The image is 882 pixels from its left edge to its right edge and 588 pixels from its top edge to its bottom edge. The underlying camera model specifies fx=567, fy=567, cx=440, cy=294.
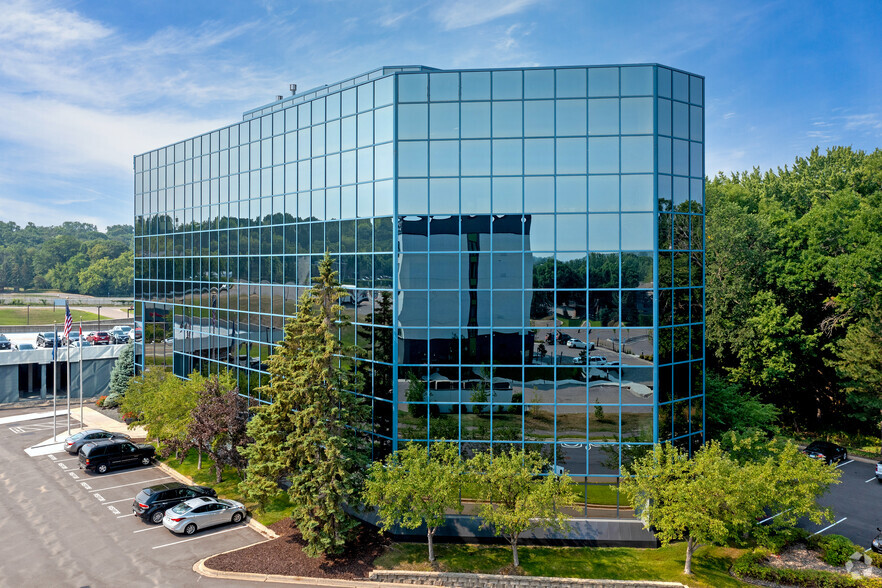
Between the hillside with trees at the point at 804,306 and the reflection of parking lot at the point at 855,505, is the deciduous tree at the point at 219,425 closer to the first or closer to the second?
the reflection of parking lot at the point at 855,505

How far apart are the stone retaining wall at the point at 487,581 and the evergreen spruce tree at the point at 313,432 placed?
244cm

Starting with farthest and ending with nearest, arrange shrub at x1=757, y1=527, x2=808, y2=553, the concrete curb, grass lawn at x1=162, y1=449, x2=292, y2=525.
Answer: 1. grass lawn at x1=162, y1=449, x2=292, y2=525
2. the concrete curb
3. shrub at x1=757, y1=527, x2=808, y2=553

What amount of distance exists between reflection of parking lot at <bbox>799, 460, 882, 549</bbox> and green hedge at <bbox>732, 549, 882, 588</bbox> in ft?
10.2

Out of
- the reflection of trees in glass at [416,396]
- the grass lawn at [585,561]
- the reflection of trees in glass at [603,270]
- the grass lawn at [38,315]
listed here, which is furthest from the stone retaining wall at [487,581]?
the grass lawn at [38,315]

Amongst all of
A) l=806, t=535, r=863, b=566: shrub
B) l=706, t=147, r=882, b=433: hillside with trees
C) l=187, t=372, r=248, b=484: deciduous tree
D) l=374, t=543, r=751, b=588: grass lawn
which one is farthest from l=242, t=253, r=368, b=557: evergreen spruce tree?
l=706, t=147, r=882, b=433: hillside with trees

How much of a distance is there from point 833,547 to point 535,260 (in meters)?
16.2

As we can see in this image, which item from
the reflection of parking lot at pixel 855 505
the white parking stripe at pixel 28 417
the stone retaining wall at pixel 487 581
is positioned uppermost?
the white parking stripe at pixel 28 417

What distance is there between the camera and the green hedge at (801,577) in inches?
792

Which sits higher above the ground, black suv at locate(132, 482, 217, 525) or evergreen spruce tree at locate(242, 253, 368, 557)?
evergreen spruce tree at locate(242, 253, 368, 557)

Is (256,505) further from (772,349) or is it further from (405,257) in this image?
(772,349)

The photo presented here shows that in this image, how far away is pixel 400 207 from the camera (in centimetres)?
2486

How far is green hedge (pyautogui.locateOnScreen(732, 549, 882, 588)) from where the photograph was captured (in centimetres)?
2012

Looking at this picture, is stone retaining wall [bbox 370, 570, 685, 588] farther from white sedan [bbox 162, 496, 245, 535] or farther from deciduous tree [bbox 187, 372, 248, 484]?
deciduous tree [bbox 187, 372, 248, 484]

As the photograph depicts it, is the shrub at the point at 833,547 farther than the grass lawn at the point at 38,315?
No
